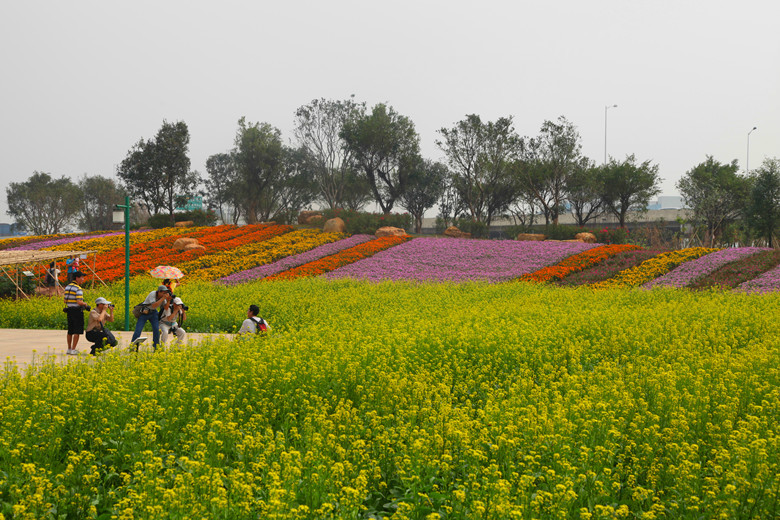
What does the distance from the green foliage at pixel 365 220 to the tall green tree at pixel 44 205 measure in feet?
154

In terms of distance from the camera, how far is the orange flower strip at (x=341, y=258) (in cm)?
2611

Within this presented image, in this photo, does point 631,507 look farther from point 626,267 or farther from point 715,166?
point 715,166

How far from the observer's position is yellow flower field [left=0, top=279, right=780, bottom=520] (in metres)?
4.38

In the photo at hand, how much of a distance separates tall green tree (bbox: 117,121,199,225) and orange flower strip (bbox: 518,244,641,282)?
3438 cm

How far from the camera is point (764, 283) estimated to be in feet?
66.9

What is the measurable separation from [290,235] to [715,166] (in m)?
38.4

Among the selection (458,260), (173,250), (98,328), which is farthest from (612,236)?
(98,328)

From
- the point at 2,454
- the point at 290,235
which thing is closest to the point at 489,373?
the point at 2,454

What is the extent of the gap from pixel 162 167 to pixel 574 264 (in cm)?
3763

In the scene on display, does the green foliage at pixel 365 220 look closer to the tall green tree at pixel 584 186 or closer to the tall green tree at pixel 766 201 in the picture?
the tall green tree at pixel 584 186

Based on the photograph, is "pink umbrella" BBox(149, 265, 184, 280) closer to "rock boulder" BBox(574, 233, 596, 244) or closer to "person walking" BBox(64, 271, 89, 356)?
"person walking" BBox(64, 271, 89, 356)

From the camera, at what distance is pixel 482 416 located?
6121mm

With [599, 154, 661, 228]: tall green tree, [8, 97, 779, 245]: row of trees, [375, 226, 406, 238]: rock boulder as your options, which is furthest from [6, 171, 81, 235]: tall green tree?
[599, 154, 661, 228]: tall green tree

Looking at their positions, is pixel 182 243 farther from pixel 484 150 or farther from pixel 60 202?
pixel 60 202
